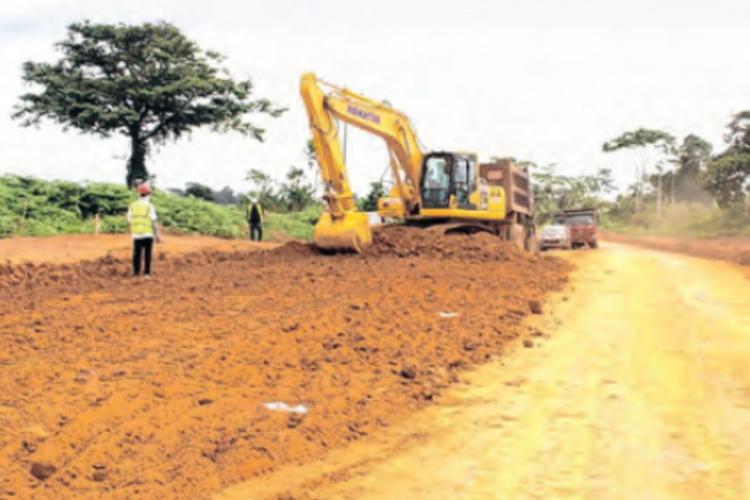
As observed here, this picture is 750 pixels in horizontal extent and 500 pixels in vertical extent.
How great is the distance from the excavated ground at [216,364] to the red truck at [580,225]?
20.5 m

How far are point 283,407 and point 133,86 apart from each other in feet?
94.6

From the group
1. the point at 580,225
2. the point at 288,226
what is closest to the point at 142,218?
the point at 288,226

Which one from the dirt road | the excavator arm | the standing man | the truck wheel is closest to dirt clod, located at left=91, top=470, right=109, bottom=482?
the dirt road

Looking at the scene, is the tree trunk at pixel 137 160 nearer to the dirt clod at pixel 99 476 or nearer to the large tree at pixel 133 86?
the large tree at pixel 133 86

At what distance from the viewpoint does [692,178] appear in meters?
65.9

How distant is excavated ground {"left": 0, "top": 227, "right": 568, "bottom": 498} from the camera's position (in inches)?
211

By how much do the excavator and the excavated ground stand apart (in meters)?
2.72

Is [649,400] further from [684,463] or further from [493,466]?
[493,466]

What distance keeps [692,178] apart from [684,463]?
65.6 m

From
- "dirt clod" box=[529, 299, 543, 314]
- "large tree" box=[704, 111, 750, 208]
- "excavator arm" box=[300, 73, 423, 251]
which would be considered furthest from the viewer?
"large tree" box=[704, 111, 750, 208]

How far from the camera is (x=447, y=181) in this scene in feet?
61.4

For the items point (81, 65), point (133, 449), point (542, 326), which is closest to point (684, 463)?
Answer: point (133, 449)

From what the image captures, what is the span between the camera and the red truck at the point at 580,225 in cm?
3397

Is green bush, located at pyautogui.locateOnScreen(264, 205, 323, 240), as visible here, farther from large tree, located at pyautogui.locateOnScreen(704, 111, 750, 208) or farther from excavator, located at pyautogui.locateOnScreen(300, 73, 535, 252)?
large tree, located at pyautogui.locateOnScreen(704, 111, 750, 208)
